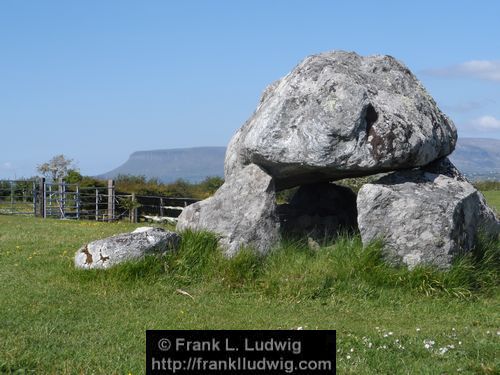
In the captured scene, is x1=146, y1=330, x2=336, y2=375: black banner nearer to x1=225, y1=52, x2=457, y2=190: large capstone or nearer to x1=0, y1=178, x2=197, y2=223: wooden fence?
x1=225, y1=52, x2=457, y2=190: large capstone

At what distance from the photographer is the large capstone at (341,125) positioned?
12.1m

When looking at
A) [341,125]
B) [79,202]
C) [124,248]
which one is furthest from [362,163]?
[79,202]

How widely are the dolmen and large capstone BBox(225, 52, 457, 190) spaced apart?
0.06 ft

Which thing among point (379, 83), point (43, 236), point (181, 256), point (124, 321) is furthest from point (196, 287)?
point (43, 236)

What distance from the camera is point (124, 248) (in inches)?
462

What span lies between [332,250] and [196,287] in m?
2.47

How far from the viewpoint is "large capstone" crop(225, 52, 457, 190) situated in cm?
1211

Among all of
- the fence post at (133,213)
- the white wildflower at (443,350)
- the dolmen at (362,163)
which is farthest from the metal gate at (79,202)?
the white wildflower at (443,350)

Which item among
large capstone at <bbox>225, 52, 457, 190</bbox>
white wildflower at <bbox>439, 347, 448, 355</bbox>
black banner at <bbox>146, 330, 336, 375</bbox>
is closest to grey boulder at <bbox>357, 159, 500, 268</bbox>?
large capstone at <bbox>225, 52, 457, 190</bbox>

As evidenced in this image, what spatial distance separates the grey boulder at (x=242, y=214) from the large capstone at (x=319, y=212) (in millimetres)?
1407

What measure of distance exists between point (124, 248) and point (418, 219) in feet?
16.3

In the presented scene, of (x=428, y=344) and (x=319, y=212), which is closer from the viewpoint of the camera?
(x=428, y=344)

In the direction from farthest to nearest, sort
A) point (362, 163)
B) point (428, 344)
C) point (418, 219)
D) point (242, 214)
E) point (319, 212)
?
point (319, 212)
point (242, 214)
point (362, 163)
point (418, 219)
point (428, 344)

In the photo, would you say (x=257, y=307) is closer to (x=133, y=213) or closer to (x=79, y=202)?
(x=133, y=213)
